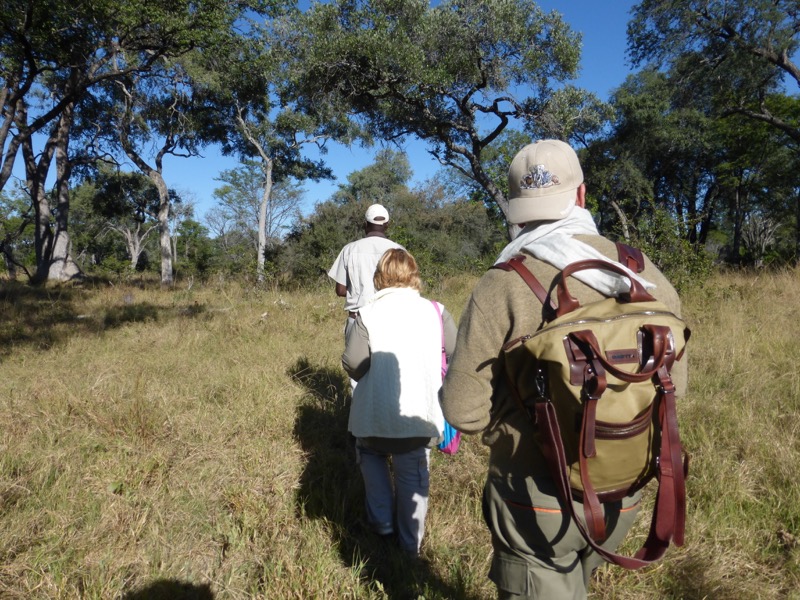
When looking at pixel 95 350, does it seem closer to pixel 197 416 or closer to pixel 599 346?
pixel 197 416

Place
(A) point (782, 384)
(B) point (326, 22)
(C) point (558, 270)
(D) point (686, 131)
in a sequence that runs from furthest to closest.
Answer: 1. (D) point (686, 131)
2. (B) point (326, 22)
3. (A) point (782, 384)
4. (C) point (558, 270)

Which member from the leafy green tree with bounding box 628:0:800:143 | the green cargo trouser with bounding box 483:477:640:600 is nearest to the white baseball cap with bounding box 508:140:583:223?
the green cargo trouser with bounding box 483:477:640:600

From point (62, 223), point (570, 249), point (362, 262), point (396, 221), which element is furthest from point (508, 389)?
point (396, 221)

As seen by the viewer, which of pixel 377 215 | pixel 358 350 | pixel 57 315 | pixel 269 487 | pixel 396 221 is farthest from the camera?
pixel 396 221

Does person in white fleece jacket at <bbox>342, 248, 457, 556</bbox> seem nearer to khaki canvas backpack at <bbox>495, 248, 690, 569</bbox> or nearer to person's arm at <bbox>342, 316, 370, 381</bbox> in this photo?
person's arm at <bbox>342, 316, 370, 381</bbox>

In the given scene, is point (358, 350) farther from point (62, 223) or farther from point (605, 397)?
point (62, 223)

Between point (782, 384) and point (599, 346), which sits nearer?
point (599, 346)

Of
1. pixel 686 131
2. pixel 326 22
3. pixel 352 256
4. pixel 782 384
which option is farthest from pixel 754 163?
pixel 352 256

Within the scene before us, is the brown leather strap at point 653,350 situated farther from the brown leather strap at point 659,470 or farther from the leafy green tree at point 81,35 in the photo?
the leafy green tree at point 81,35

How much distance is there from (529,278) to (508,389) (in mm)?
305

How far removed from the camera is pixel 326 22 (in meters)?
11.9

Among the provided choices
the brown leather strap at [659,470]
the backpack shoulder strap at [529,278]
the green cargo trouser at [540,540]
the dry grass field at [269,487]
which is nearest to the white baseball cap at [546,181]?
the backpack shoulder strap at [529,278]

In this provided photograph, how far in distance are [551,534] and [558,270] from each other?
0.69 m

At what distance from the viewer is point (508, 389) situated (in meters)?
1.39
